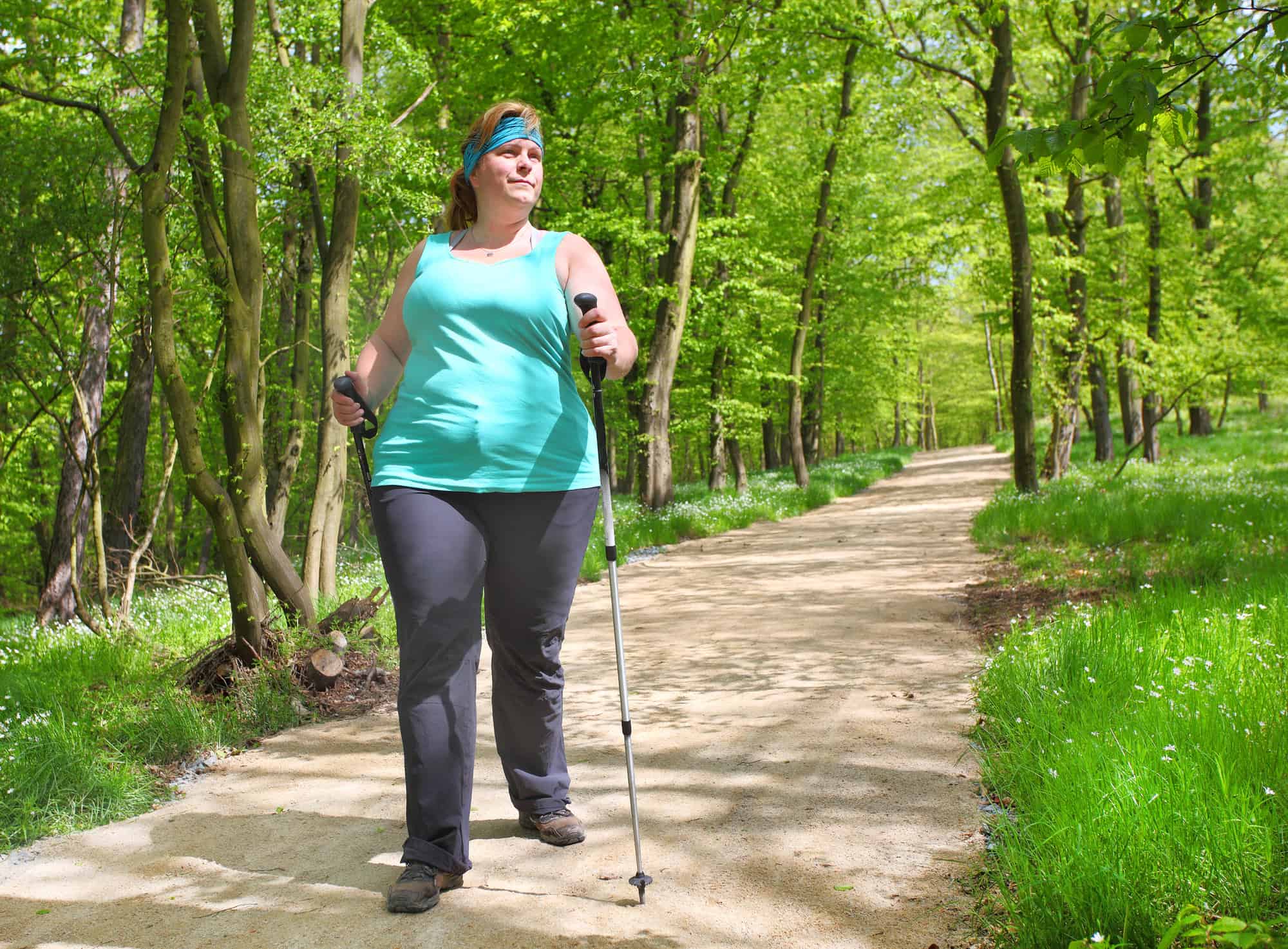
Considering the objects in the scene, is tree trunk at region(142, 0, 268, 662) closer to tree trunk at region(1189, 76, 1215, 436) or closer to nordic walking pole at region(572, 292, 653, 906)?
nordic walking pole at region(572, 292, 653, 906)

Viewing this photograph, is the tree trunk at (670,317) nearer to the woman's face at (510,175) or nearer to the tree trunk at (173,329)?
the tree trunk at (173,329)

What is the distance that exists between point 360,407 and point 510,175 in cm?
94

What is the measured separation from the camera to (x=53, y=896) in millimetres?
3297

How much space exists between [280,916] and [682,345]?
1721 centimetres

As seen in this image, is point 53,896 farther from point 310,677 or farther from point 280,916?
point 310,677

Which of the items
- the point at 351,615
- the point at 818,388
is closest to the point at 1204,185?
the point at 818,388

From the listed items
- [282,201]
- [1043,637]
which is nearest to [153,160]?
[1043,637]

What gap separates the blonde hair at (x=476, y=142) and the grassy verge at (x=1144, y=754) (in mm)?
2692

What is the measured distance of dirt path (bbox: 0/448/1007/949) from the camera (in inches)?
114

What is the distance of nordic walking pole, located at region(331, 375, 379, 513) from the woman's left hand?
80cm


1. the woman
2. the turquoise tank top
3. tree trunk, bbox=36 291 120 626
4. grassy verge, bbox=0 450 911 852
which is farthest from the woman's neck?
tree trunk, bbox=36 291 120 626

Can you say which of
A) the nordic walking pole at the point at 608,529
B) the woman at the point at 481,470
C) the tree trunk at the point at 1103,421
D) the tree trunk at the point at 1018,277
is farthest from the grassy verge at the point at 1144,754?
the tree trunk at the point at 1103,421

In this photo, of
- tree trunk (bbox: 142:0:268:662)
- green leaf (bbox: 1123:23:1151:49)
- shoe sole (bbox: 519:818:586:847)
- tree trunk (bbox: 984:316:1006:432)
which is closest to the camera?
green leaf (bbox: 1123:23:1151:49)

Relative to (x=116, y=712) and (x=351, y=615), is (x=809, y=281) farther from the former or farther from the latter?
(x=116, y=712)
